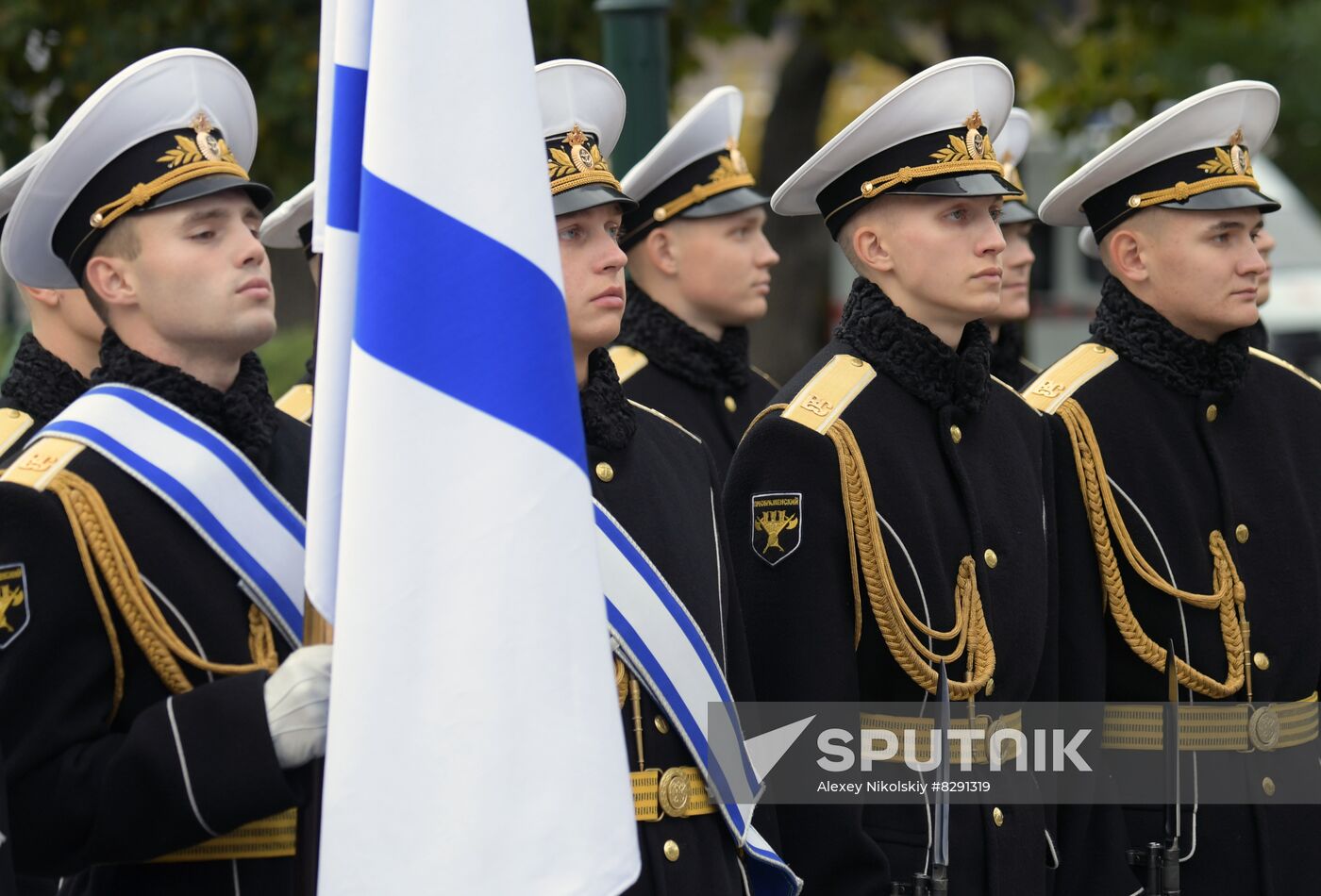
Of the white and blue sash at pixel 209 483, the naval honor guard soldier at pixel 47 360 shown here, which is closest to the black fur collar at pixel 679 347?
the naval honor guard soldier at pixel 47 360

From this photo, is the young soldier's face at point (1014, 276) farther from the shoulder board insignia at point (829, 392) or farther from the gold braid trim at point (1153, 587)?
the shoulder board insignia at point (829, 392)

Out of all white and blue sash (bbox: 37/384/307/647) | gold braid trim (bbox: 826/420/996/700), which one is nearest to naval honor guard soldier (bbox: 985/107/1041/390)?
gold braid trim (bbox: 826/420/996/700)

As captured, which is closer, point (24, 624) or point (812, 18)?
point (24, 624)

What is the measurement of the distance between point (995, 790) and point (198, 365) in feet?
5.95

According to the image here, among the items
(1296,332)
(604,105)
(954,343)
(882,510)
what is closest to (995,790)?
(882,510)

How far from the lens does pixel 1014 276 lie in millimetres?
6797

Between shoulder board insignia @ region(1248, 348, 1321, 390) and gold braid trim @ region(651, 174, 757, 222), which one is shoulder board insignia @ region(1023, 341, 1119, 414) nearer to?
shoulder board insignia @ region(1248, 348, 1321, 390)

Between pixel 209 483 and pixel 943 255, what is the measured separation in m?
1.66

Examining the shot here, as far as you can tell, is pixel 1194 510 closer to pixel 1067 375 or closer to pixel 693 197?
pixel 1067 375

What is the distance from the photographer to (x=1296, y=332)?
2023 cm

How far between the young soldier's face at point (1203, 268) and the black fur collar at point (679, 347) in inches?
72.1

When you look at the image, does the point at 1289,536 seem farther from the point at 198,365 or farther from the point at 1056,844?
the point at 198,365

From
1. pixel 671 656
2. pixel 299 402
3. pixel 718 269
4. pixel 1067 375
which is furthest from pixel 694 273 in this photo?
pixel 671 656

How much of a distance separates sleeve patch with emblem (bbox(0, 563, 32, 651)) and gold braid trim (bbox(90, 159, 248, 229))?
70cm
